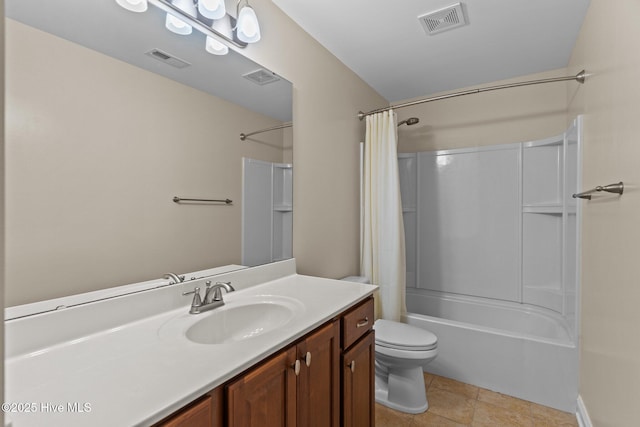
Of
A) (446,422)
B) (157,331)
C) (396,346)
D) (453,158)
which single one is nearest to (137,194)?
(157,331)

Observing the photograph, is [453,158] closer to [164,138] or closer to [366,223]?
[366,223]

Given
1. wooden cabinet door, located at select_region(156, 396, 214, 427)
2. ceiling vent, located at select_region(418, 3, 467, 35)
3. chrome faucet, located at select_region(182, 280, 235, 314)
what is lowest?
wooden cabinet door, located at select_region(156, 396, 214, 427)

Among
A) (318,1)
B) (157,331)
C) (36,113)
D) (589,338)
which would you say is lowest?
(589,338)

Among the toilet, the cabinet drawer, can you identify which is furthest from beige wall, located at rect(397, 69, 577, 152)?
the cabinet drawer

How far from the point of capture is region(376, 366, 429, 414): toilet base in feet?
6.35

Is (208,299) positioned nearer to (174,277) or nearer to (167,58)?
(174,277)

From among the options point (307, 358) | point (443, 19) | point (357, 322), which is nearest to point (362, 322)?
point (357, 322)

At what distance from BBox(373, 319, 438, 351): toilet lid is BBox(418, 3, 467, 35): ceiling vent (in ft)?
6.53

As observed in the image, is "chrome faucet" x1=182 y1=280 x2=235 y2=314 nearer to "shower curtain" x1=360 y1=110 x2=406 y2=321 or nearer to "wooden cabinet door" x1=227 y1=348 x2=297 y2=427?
"wooden cabinet door" x1=227 y1=348 x2=297 y2=427

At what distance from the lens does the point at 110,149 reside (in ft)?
3.36

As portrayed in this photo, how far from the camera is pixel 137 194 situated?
1.11 m

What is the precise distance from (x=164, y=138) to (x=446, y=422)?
2150mm

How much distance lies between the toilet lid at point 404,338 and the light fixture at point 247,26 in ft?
6.11

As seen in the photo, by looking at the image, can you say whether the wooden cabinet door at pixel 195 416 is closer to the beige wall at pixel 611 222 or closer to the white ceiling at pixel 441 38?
the beige wall at pixel 611 222
